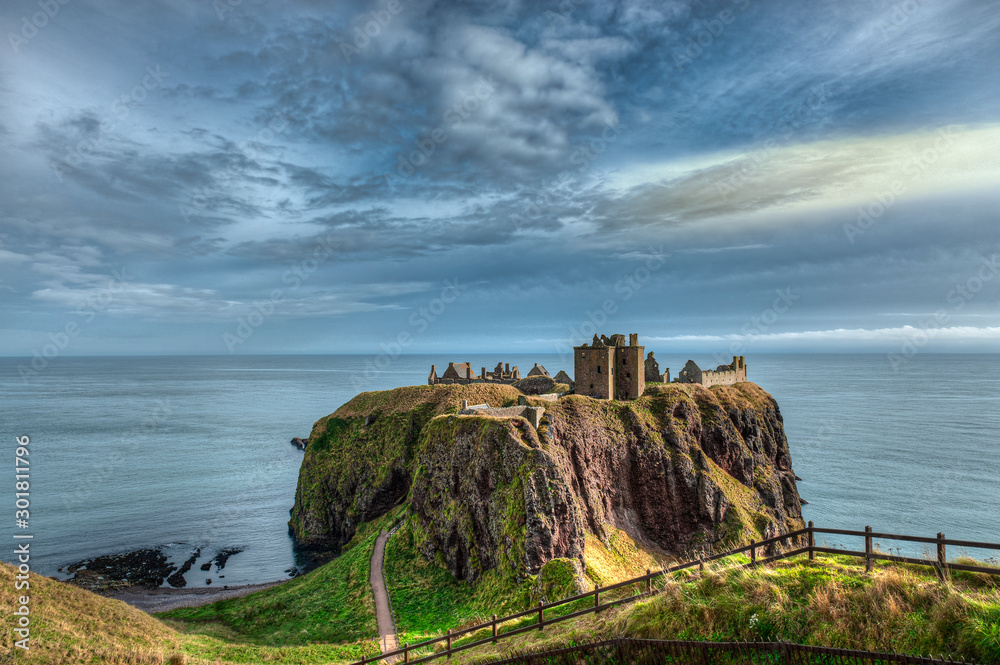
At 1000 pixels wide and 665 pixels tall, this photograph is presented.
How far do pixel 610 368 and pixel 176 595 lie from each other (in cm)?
5788

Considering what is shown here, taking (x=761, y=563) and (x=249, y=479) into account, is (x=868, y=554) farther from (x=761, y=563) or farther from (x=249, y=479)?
(x=249, y=479)

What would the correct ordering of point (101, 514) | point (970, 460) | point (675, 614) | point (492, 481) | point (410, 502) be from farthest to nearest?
point (970, 460) → point (101, 514) → point (410, 502) → point (492, 481) → point (675, 614)

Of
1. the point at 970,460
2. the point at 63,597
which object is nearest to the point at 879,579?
the point at 63,597

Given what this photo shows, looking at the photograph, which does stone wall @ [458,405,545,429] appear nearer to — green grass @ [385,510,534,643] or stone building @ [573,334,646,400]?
stone building @ [573,334,646,400]

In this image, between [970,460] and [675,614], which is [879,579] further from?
[970,460]

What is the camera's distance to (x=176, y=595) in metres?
55.5

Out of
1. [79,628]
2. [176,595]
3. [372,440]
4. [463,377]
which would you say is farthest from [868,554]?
[463,377]

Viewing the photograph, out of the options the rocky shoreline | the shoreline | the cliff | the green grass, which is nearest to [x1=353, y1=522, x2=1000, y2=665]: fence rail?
the green grass

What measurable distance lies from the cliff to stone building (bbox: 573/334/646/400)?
9.08ft

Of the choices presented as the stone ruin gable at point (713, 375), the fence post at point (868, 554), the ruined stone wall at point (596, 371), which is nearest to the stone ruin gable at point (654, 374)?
the stone ruin gable at point (713, 375)

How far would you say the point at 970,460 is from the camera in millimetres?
98750

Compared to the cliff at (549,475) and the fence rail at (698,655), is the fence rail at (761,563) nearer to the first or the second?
the fence rail at (698,655)

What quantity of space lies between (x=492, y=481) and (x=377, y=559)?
15780 mm

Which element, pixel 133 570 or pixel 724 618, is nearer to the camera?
pixel 724 618
